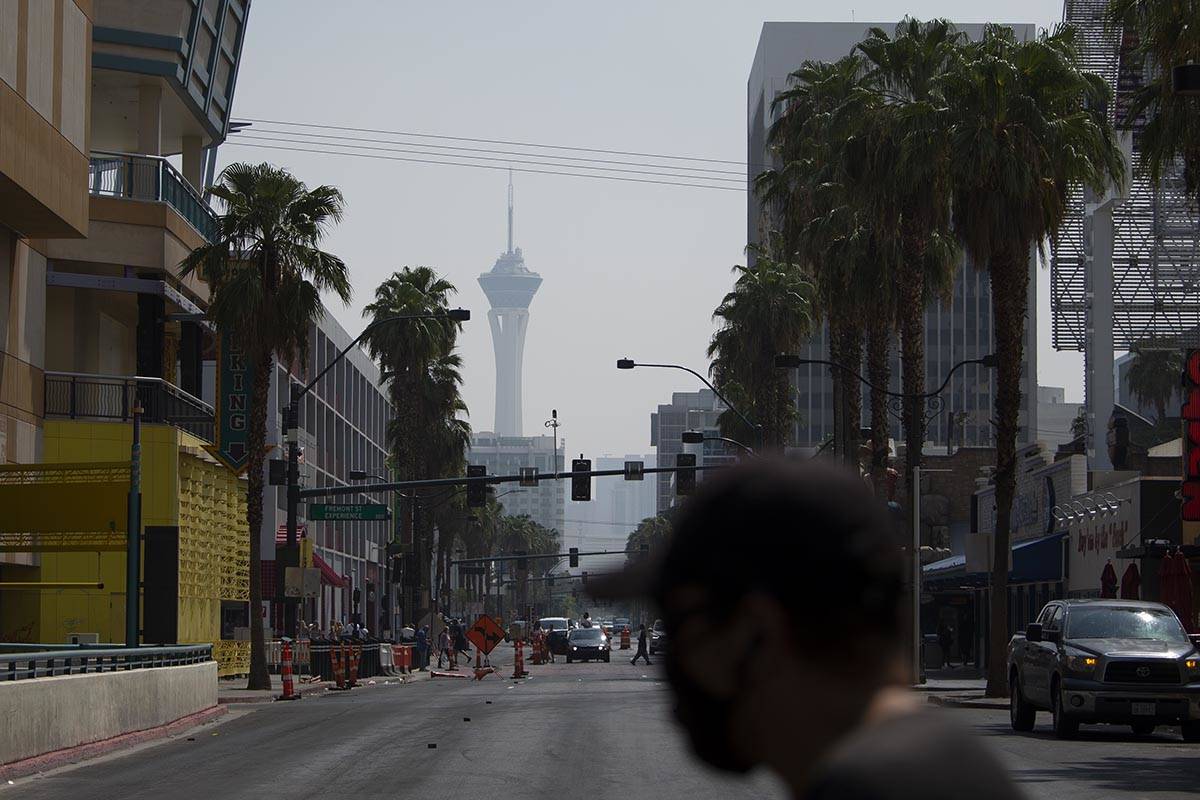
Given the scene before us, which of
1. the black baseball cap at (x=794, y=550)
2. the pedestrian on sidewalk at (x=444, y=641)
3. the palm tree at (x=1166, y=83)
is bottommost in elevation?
the pedestrian on sidewalk at (x=444, y=641)

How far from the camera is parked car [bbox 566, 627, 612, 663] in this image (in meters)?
71.4

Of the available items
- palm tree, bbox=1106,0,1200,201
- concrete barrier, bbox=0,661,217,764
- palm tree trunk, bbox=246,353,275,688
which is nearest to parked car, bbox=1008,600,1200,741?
palm tree, bbox=1106,0,1200,201

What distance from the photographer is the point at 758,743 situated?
2.44 metres

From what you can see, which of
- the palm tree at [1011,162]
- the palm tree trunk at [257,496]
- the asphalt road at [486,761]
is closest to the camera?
the asphalt road at [486,761]

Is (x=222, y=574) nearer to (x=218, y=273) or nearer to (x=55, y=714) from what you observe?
(x=218, y=273)

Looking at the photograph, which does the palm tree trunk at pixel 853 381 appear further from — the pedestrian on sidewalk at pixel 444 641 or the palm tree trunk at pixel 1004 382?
the pedestrian on sidewalk at pixel 444 641

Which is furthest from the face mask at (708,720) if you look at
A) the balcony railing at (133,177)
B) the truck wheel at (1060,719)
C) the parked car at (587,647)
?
the parked car at (587,647)

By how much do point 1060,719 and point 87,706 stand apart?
42.1 ft

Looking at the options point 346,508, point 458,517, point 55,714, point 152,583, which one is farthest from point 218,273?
point 458,517

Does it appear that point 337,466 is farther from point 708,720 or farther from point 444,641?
point 708,720

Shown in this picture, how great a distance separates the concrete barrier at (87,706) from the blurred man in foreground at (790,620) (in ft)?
61.7

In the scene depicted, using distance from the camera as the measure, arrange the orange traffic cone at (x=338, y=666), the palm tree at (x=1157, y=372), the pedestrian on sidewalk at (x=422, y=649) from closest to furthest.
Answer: the orange traffic cone at (x=338, y=666) < the pedestrian on sidewalk at (x=422, y=649) < the palm tree at (x=1157, y=372)

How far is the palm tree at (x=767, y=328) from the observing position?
6125 centimetres

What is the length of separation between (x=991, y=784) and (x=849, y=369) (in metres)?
47.5
